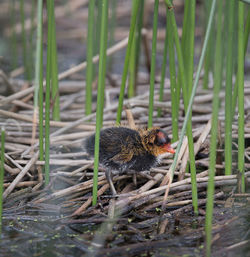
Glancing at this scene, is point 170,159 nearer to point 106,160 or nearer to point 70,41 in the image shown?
point 106,160

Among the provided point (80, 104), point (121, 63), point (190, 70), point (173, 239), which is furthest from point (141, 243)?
point (121, 63)

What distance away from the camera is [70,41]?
8.21 m

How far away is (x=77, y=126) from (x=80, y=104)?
0.93 m

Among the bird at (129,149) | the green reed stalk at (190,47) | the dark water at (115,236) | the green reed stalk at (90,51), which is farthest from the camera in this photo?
the green reed stalk at (90,51)

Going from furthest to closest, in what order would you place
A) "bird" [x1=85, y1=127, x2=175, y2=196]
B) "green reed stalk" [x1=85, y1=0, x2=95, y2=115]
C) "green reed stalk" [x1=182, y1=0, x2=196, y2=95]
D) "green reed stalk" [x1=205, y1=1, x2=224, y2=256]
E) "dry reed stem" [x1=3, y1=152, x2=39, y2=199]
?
"green reed stalk" [x1=85, y1=0, x2=95, y2=115] → "bird" [x1=85, y1=127, x2=175, y2=196] → "dry reed stem" [x1=3, y1=152, x2=39, y2=199] → "green reed stalk" [x1=182, y1=0, x2=196, y2=95] → "green reed stalk" [x1=205, y1=1, x2=224, y2=256]

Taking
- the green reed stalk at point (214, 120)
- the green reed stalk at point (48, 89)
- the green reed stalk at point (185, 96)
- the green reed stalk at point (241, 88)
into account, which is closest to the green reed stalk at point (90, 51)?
the green reed stalk at point (48, 89)

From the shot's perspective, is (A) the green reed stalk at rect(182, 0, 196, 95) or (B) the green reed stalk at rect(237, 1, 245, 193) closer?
(B) the green reed stalk at rect(237, 1, 245, 193)

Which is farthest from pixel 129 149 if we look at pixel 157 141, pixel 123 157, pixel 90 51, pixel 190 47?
pixel 90 51

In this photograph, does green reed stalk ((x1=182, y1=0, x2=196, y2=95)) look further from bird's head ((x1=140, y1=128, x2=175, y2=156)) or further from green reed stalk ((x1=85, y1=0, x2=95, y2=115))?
green reed stalk ((x1=85, y1=0, x2=95, y2=115))

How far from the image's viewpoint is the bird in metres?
3.61

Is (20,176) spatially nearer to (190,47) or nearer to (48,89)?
(48,89)

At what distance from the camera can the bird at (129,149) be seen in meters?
3.61

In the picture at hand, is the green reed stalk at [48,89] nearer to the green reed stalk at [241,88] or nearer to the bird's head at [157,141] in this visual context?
the bird's head at [157,141]

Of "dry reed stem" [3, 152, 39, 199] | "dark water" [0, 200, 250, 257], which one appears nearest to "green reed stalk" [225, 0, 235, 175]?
"dark water" [0, 200, 250, 257]
